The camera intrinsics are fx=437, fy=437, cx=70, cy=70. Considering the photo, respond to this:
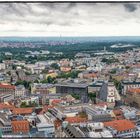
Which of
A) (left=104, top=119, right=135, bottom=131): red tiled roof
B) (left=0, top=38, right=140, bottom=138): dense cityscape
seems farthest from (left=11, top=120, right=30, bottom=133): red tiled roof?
(left=104, top=119, right=135, bottom=131): red tiled roof

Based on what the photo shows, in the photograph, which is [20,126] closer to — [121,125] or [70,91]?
[121,125]

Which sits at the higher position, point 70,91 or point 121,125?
point 121,125

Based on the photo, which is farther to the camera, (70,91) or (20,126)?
(70,91)

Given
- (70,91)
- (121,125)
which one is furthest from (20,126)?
(70,91)

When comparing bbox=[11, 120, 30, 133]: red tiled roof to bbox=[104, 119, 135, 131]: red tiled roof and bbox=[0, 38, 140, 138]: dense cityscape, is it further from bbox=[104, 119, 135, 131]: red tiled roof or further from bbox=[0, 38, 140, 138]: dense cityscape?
bbox=[104, 119, 135, 131]: red tiled roof

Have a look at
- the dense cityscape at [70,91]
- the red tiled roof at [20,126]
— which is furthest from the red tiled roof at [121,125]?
the red tiled roof at [20,126]

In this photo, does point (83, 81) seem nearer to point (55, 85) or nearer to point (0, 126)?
point (55, 85)

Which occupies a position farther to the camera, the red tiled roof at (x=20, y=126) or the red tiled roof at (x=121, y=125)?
the red tiled roof at (x=121, y=125)

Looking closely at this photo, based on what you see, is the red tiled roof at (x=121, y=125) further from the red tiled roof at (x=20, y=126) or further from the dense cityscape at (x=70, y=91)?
the red tiled roof at (x=20, y=126)

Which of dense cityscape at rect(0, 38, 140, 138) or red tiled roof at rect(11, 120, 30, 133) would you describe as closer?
red tiled roof at rect(11, 120, 30, 133)
